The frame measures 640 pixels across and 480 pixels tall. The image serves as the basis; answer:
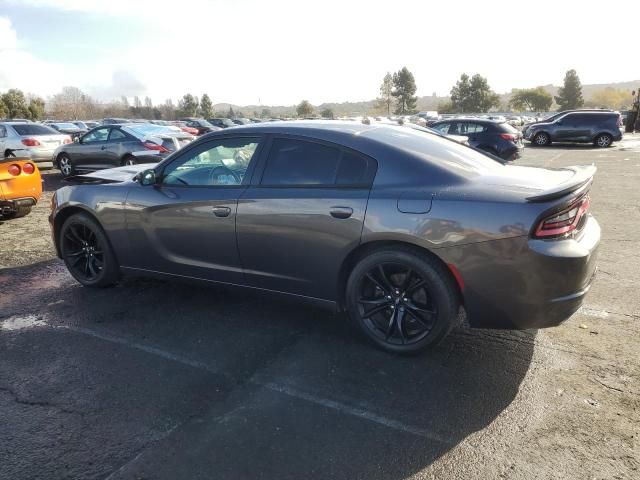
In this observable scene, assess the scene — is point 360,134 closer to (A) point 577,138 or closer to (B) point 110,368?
(B) point 110,368

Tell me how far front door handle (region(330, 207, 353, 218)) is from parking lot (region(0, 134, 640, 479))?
0.99 metres

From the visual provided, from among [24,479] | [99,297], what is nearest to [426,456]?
[24,479]

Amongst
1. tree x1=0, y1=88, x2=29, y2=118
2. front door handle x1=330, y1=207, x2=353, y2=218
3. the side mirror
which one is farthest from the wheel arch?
tree x1=0, y1=88, x2=29, y2=118

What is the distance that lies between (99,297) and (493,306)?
11.9 ft

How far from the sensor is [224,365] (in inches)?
134

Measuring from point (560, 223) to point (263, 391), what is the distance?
6.98 ft

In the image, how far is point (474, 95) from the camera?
283ft

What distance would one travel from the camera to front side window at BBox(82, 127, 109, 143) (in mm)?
12508

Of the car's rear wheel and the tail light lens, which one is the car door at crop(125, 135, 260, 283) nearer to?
the tail light lens

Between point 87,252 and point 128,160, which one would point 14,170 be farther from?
point 128,160

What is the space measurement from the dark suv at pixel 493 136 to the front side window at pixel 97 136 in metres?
10.4

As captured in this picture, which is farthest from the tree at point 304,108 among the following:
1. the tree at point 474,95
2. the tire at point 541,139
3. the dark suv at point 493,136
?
the dark suv at point 493,136

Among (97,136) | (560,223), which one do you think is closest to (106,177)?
(560,223)

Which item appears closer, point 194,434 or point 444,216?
point 194,434
